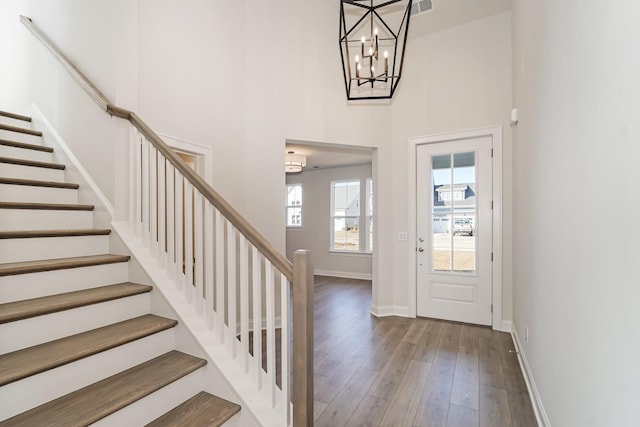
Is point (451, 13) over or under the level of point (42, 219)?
over

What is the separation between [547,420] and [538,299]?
694mm

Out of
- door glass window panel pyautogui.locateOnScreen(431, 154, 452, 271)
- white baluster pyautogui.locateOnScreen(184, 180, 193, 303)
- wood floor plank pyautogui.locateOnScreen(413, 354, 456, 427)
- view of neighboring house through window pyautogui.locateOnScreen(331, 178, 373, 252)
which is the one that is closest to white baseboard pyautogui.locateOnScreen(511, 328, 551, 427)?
wood floor plank pyautogui.locateOnScreen(413, 354, 456, 427)

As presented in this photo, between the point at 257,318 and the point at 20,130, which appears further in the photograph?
the point at 20,130

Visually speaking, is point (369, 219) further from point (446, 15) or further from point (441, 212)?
point (446, 15)

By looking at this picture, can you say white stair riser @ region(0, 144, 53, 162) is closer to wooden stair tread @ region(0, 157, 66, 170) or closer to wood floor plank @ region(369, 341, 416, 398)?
wooden stair tread @ region(0, 157, 66, 170)

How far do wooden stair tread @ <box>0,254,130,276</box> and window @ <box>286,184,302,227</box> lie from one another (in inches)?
220

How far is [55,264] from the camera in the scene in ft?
5.61

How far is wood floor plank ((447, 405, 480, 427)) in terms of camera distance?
1.88 metres

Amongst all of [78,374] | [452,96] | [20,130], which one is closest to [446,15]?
[452,96]

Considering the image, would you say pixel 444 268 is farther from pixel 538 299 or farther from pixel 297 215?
pixel 297 215

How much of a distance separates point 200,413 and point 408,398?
1429mm

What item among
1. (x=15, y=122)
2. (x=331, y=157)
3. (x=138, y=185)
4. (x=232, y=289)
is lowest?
(x=232, y=289)

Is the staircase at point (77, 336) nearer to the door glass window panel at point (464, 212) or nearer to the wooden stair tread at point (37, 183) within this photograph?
the wooden stair tread at point (37, 183)

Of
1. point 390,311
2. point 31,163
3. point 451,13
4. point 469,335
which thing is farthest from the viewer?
point 390,311
